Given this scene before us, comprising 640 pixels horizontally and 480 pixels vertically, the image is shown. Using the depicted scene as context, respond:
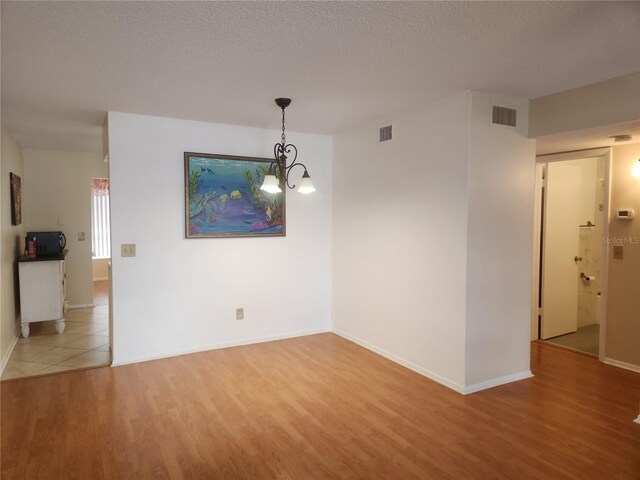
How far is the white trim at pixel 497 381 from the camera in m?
3.36

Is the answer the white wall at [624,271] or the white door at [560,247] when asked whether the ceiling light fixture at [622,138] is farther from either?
the white door at [560,247]

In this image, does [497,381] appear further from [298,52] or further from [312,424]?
[298,52]

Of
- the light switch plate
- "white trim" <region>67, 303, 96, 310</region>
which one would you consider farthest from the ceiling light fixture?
→ "white trim" <region>67, 303, 96, 310</region>

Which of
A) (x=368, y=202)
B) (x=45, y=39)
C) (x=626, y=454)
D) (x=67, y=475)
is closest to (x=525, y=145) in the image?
(x=368, y=202)

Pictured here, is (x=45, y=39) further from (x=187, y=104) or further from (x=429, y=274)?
(x=429, y=274)

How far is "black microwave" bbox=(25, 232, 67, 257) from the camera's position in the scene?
5.17m

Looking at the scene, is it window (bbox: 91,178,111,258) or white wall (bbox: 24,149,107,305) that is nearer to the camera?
white wall (bbox: 24,149,107,305)

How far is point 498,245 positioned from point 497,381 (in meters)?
1.17

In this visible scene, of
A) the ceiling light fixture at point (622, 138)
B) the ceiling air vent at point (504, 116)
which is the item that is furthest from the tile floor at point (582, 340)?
the ceiling air vent at point (504, 116)

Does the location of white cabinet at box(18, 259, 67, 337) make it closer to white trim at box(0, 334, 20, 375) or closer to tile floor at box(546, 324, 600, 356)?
white trim at box(0, 334, 20, 375)

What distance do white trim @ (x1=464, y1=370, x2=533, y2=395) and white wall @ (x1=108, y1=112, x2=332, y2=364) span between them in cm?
215

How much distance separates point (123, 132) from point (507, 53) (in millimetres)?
3332

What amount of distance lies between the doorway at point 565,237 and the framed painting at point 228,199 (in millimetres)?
3081

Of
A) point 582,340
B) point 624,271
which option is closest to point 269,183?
point 624,271
